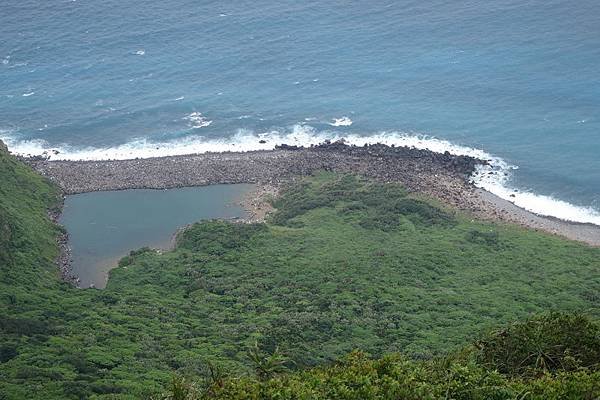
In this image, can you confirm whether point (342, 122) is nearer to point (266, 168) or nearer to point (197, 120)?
point (266, 168)

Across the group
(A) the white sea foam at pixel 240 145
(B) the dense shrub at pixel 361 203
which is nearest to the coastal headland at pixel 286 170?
(A) the white sea foam at pixel 240 145

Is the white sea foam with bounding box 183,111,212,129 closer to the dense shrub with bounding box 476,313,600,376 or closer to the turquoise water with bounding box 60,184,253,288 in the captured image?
the turquoise water with bounding box 60,184,253,288

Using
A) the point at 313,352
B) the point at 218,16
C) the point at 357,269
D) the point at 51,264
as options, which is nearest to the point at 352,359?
the point at 313,352

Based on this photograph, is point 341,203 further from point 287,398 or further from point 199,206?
point 287,398

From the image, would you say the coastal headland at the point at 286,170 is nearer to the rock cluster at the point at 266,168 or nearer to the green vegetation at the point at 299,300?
the rock cluster at the point at 266,168

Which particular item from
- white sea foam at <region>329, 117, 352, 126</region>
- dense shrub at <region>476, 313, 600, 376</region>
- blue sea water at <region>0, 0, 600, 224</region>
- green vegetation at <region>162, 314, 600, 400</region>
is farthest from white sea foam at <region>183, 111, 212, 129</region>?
dense shrub at <region>476, 313, 600, 376</region>
